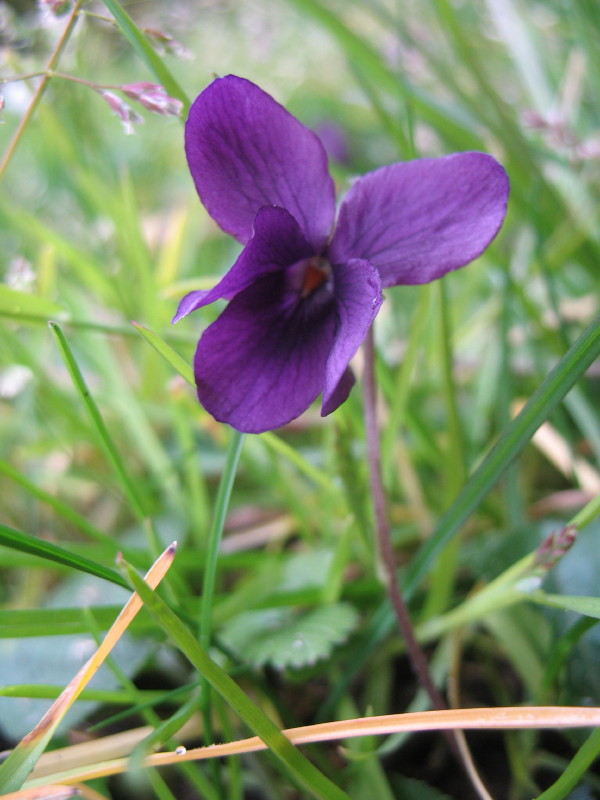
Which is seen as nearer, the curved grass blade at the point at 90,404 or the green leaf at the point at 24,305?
the curved grass blade at the point at 90,404

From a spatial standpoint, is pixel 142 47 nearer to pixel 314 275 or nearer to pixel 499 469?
pixel 314 275

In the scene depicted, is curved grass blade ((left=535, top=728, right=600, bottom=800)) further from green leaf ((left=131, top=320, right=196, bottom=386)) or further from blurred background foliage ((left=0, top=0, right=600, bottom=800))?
green leaf ((left=131, top=320, right=196, bottom=386))

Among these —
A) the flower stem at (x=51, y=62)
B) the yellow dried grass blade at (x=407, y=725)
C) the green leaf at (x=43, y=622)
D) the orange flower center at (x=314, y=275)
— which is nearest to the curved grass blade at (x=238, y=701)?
the yellow dried grass blade at (x=407, y=725)

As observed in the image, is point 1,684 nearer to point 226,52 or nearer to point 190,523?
point 190,523

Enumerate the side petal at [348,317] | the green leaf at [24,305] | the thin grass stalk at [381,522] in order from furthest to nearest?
1. the green leaf at [24,305]
2. the thin grass stalk at [381,522]
3. the side petal at [348,317]

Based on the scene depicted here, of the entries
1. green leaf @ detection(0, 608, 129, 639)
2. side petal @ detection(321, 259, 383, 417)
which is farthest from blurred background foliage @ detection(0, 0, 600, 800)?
side petal @ detection(321, 259, 383, 417)

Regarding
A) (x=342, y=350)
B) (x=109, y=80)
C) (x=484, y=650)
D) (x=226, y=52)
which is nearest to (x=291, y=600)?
(x=484, y=650)

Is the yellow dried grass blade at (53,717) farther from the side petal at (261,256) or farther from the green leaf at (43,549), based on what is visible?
the side petal at (261,256)
